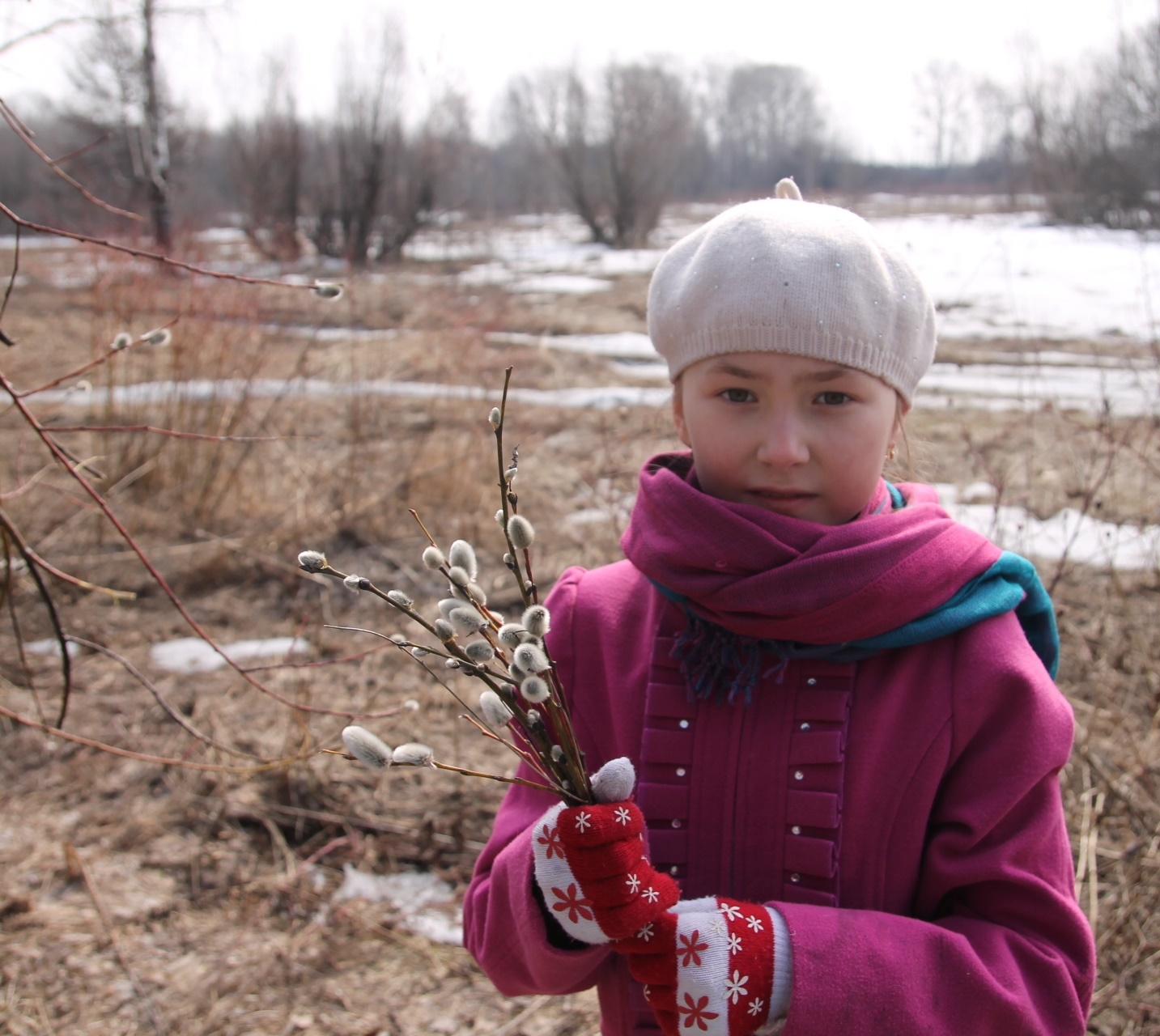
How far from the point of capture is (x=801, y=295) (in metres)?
1.06

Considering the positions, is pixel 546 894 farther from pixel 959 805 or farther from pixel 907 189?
pixel 907 189

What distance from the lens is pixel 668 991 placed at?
947mm

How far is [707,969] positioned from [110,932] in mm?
1936

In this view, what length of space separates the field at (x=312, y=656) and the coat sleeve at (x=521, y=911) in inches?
16.5

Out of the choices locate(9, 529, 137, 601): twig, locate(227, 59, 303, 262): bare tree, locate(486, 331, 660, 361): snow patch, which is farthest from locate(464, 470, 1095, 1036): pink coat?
locate(227, 59, 303, 262): bare tree

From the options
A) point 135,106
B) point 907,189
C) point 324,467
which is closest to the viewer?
point 324,467

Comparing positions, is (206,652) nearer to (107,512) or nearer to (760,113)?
(107,512)

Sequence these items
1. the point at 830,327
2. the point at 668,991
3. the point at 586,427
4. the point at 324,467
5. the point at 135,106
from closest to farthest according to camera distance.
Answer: the point at 668,991 → the point at 830,327 → the point at 324,467 → the point at 586,427 → the point at 135,106

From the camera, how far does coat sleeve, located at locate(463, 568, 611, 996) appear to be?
1.05 metres

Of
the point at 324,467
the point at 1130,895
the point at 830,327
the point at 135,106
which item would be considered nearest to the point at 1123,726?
the point at 1130,895

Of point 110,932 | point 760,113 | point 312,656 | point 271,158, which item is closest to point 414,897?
point 110,932

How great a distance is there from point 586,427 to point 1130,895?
16.3ft

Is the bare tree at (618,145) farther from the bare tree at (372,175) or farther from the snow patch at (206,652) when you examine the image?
the snow patch at (206,652)

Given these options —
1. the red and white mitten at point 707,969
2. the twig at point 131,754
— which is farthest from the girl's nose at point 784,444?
the twig at point 131,754
